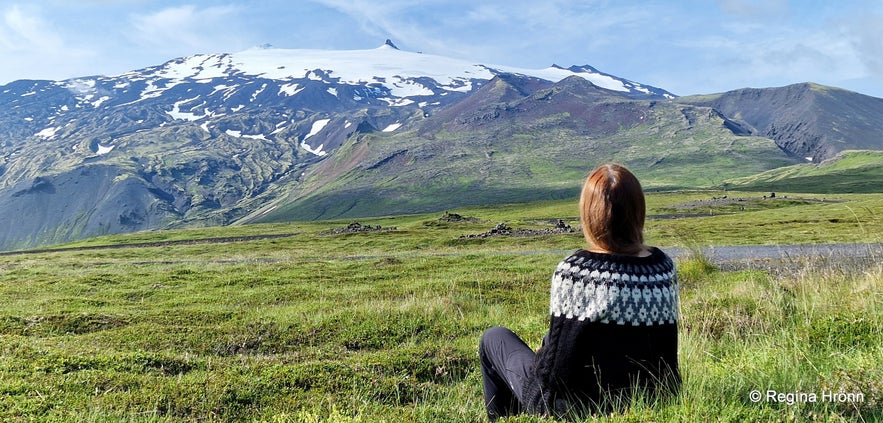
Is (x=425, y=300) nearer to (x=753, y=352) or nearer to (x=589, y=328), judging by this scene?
(x=753, y=352)

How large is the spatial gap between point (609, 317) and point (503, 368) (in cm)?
174

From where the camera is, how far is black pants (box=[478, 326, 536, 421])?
6.01 meters

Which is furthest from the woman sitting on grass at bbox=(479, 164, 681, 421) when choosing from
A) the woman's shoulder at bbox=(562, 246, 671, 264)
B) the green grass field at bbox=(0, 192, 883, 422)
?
Answer: the green grass field at bbox=(0, 192, 883, 422)

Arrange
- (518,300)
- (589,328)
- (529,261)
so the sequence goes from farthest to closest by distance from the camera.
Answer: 1. (529,261)
2. (518,300)
3. (589,328)

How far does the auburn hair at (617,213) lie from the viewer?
5250mm

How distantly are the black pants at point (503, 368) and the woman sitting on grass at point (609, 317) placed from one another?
0.38m

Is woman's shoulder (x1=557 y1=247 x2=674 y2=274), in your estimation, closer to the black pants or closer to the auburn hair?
the auburn hair

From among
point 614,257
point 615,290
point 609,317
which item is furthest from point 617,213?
point 609,317

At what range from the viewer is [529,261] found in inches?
1346

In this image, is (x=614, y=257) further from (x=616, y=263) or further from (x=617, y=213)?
(x=617, y=213)

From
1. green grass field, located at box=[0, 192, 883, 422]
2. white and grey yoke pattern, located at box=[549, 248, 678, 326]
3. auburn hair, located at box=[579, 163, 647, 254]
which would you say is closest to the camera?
white and grey yoke pattern, located at box=[549, 248, 678, 326]

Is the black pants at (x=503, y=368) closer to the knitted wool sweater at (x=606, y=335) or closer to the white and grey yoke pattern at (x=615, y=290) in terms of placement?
the knitted wool sweater at (x=606, y=335)

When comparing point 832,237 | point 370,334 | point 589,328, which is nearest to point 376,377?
point 370,334

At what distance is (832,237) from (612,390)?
4949cm
